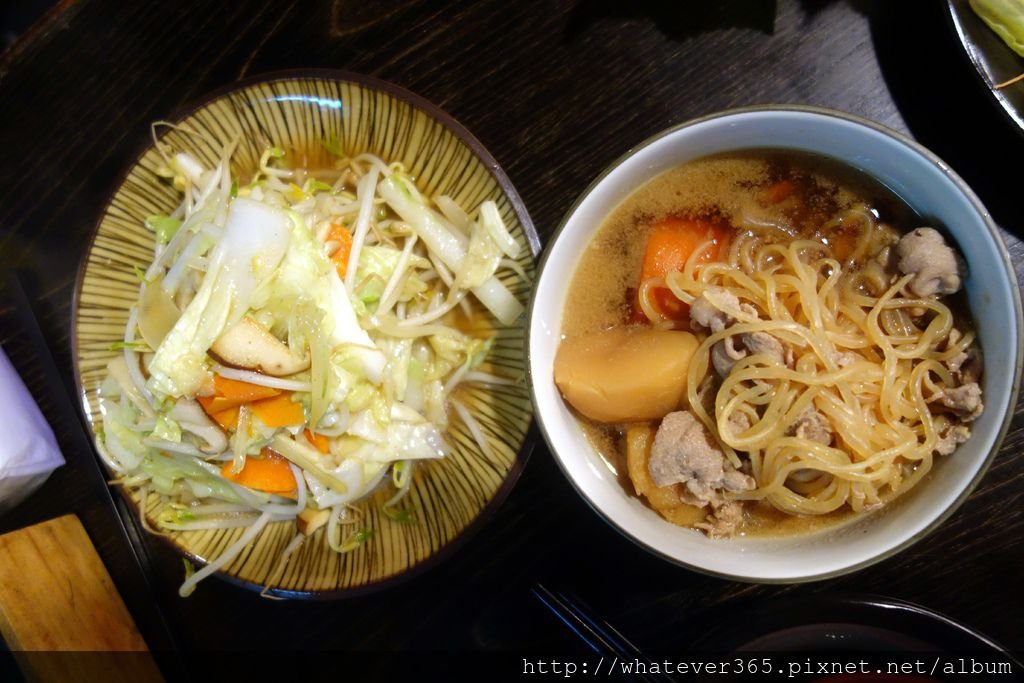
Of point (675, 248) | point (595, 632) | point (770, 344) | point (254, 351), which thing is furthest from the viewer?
point (595, 632)

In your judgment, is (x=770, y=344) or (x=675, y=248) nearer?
(x=770, y=344)

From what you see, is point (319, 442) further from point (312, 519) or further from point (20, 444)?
point (20, 444)

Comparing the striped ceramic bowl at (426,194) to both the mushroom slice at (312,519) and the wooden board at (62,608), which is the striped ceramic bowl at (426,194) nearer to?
the mushroom slice at (312,519)

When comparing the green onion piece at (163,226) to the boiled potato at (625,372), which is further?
the green onion piece at (163,226)

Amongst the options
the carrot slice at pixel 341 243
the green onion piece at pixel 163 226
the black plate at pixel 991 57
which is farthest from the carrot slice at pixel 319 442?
the black plate at pixel 991 57

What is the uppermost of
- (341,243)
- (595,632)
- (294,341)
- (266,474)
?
(341,243)

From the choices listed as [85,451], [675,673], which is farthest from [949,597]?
[85,451]

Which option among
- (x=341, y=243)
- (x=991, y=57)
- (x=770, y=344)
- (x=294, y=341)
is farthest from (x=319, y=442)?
(x=991, y=57)

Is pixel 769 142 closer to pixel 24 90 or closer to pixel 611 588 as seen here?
pixel 611 588
